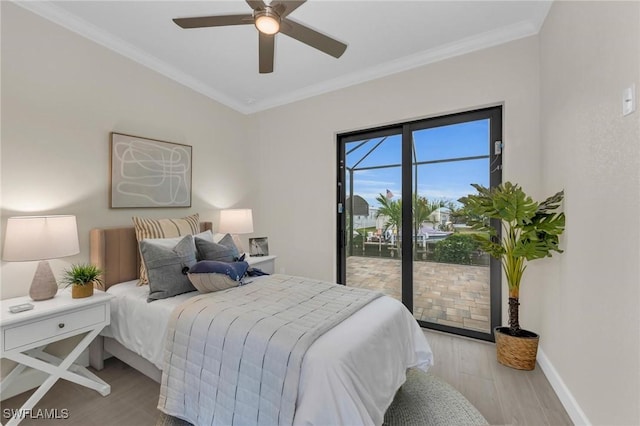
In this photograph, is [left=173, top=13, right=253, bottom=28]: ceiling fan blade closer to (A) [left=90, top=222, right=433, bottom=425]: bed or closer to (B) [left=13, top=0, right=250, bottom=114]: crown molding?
(B) [left=13, top=0, right=250, bottom=114]: crown molding

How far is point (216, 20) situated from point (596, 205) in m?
2.43

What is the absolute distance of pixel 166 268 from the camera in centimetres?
206

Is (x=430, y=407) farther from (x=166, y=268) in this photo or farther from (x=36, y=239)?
(x=36, y=239)

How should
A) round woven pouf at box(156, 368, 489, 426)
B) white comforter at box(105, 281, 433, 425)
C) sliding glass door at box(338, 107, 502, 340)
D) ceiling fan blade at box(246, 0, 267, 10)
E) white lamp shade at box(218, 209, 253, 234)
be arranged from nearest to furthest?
white comforter at box(105, 281, 433, 425), ceiling fan blade at box(246, 0, 267, 10), round woven pouf at box(156, 368, 489, 426), sliding glass door at box(338, 107, 502, 340), white lamp shade at box(218, 209, 253, 234)

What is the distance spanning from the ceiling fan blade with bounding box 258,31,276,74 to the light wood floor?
8.16 ft

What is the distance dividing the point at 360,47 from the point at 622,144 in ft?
7.25

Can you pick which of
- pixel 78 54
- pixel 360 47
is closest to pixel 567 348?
pixel 360 47

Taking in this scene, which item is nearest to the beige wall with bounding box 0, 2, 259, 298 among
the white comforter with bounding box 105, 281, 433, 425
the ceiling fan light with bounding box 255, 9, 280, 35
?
the white comforter with bounding box 105, 281, 433, 425

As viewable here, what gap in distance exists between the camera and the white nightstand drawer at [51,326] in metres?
1.60

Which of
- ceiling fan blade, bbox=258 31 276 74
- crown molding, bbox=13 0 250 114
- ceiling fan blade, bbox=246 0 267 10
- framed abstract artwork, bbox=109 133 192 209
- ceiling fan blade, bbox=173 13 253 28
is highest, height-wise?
crown molding, bbox=13 0 250 114

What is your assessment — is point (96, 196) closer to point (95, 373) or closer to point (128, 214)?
point (128, 214)

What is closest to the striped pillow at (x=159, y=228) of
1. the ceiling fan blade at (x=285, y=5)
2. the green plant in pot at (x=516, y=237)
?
the ceiling fan blade at (x=285, y=5)

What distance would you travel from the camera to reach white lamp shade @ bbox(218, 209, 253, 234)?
3.37 metres

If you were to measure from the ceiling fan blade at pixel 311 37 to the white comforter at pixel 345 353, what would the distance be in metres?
1.76
